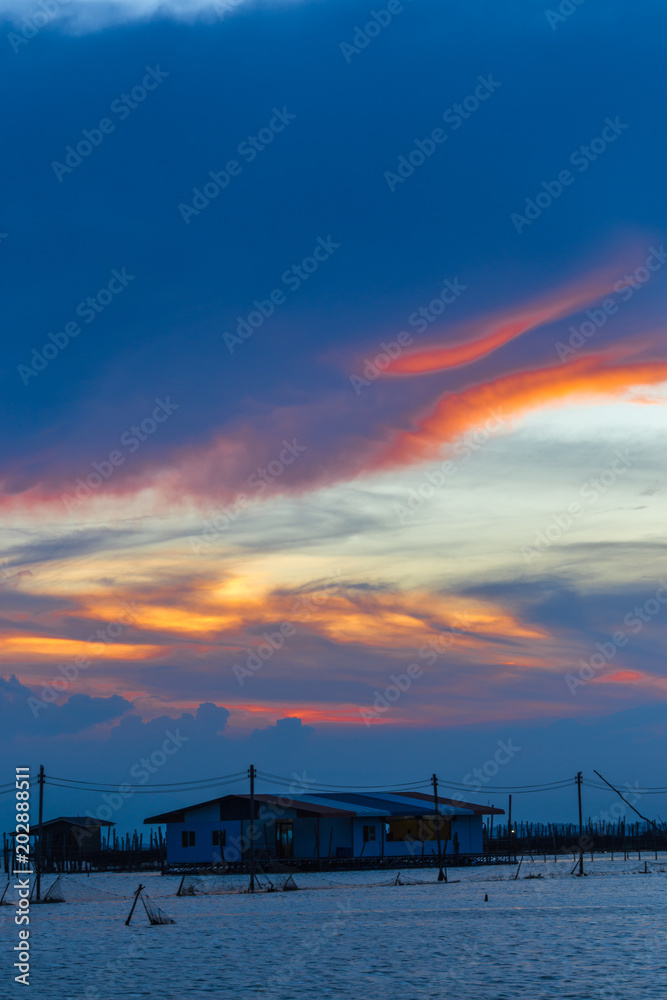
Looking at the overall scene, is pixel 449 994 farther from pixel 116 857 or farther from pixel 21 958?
pixel 116 857

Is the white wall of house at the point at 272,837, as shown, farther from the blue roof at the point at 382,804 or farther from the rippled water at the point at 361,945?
the rippled water at the point at 361,945

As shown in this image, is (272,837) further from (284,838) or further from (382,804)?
(382,804)

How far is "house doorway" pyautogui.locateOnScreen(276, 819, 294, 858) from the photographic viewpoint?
9400 cm

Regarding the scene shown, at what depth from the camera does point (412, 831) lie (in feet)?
334

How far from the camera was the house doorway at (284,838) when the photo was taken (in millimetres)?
94000

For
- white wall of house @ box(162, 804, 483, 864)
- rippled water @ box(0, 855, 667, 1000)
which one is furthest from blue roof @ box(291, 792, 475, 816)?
rippled water @ box(0, 855, 667, 1000)

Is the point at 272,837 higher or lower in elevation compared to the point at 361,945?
higher

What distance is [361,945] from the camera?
44188mm

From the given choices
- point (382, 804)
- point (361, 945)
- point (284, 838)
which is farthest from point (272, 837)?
point (361, 945)

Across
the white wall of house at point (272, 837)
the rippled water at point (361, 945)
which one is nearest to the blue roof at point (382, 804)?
the white wall of house at point (272, 837)

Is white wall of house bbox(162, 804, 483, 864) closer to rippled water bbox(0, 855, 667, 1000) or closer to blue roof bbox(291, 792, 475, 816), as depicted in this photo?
blue roof bbox(291, 792, 475, 816)

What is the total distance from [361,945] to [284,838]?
52.3 m

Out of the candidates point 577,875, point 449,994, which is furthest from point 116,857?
point 449,994

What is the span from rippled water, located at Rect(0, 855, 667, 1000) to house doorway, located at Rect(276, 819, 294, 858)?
17959 millimetres
